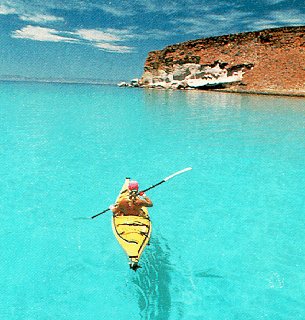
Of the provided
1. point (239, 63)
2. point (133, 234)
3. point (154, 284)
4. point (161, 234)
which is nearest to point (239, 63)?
point (239, 63)

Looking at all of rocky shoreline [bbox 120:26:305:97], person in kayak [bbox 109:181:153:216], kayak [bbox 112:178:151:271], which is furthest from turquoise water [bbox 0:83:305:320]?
rocky shoreline [bbox 120:26:305:97]

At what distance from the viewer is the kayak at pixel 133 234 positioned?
19.8 ft

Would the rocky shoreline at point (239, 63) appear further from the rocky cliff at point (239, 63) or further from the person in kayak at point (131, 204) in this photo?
the person in kayak at point (131, 204)

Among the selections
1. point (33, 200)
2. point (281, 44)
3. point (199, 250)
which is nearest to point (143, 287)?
point (199, 250)

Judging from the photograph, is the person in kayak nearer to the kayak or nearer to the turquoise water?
the kayak

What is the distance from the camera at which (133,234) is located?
255 inches

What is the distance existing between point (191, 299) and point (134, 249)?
1.56 metres

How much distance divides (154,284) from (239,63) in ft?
217

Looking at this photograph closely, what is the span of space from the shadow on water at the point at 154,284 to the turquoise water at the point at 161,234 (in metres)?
0.02

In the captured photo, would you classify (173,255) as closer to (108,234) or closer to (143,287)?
(143,287)

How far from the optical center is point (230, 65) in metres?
66.6

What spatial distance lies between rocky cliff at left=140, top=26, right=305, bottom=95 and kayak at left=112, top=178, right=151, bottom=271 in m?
58.1

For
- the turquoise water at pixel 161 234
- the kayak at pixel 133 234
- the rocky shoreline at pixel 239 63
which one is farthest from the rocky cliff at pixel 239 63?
the kayak at pixel 133 234

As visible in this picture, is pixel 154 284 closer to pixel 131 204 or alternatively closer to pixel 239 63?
pixel 131 204
